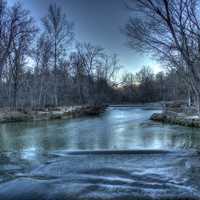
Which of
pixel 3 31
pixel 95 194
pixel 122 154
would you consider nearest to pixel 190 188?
pixel 95 194

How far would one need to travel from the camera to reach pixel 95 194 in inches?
231

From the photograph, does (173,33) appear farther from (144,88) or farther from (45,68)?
(144,88)

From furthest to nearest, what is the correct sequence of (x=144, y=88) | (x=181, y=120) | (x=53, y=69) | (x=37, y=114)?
(x=144, y=88), (x=53, y=69), (x=37, y=114), (x=181, y=120)

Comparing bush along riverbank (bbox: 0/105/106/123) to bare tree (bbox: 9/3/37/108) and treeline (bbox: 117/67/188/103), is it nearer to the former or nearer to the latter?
bare tree (bbox: 9/3/37/108)

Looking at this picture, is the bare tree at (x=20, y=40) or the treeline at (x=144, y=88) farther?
the treeline at (x=144, y=88)

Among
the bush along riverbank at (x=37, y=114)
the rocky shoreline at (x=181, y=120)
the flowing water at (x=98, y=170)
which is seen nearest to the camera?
the flowing water at (x=98, y=170)

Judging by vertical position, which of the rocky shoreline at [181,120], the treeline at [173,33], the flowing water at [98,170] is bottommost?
the flowing water at [98,170]

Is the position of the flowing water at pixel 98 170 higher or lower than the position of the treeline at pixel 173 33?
lower

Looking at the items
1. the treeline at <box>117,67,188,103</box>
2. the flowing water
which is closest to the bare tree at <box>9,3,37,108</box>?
the flowing water

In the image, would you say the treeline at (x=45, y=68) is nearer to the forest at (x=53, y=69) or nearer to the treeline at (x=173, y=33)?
the forest at (x=53, y=69)

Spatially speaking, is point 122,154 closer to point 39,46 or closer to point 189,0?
point 189,0

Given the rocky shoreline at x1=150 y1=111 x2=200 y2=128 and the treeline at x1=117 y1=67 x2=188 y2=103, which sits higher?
the treeline at x1=117 y1=67 x2=188 y2=103

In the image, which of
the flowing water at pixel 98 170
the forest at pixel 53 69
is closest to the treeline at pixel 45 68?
the forest at pixel 53 69

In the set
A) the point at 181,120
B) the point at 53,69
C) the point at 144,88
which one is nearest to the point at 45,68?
the point at 53,69
